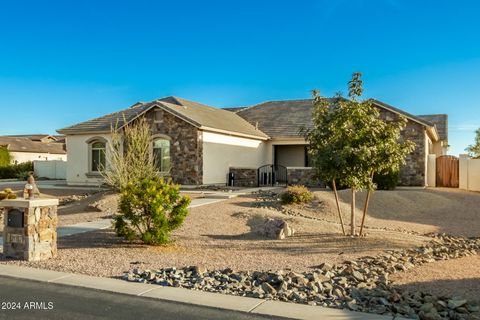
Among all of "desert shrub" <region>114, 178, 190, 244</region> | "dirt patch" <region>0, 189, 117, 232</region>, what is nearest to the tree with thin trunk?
"desert shrub" <region>114, 178, 190, 244</region>

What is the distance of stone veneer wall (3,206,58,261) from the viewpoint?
8.48 meters

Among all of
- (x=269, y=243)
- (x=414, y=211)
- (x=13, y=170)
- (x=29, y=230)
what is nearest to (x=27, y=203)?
(x=29, y=230)

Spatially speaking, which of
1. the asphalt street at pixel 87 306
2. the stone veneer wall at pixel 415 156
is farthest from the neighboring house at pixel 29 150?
the asphalt street at pixel 87 306

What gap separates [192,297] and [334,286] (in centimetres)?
221

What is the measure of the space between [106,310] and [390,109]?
21118 millimetres

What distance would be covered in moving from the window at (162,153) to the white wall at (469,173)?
1669 cm

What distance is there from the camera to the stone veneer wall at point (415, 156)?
23.9 m

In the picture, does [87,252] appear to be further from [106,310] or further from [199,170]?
[199,170]

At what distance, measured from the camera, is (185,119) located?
920 inches

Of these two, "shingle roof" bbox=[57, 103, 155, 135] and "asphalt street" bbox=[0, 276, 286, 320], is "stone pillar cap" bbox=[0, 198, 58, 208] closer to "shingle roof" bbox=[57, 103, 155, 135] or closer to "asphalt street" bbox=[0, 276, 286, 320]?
"asphalt street" bbox=[0, 276, 286, 320]

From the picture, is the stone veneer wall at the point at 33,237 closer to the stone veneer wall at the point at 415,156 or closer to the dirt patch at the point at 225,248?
the dirt patch at the point at 225,248

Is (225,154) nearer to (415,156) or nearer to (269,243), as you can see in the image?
(415,156)

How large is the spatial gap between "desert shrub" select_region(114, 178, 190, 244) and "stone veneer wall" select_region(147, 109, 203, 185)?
12.9 metres

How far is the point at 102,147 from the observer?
26922mm
